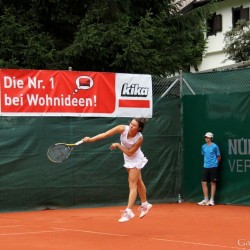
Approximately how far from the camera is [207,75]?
1480 cm

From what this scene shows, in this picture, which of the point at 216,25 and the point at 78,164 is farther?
the point at 216,25

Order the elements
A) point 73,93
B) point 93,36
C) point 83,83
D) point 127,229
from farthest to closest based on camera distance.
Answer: point 93,36 < point 83,83 < point 73,93 < point 127,229

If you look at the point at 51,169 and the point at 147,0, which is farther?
the point at 147,0

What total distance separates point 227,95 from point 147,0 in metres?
5.36

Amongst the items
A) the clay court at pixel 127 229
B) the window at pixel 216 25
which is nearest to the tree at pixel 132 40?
the clay court at pixel 127 229

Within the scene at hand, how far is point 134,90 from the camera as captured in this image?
14.4 m

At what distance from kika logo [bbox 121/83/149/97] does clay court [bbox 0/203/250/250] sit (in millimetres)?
2530

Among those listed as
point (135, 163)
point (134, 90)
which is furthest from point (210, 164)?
point (135, 163)

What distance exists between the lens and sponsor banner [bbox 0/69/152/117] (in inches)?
510

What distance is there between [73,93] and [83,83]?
32 centimetres

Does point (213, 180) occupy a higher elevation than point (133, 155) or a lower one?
lower

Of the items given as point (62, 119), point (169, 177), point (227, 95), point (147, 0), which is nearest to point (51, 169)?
point (62, 119)

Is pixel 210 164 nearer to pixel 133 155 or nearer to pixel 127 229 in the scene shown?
pixel 127 229

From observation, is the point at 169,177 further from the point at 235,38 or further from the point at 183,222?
the point at 235,38
